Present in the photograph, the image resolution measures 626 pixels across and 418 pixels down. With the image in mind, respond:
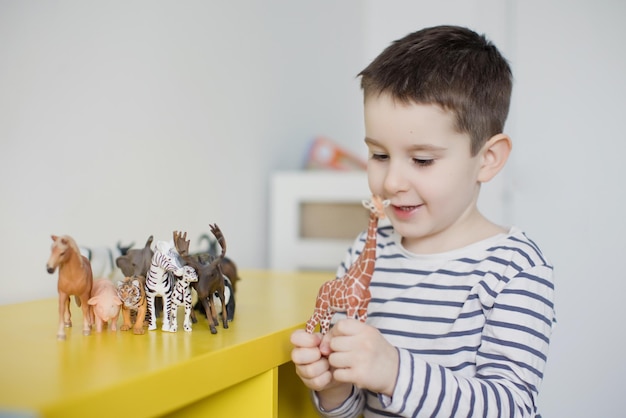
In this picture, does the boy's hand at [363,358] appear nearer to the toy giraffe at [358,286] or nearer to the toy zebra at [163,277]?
the toy giraffe at [358,286]

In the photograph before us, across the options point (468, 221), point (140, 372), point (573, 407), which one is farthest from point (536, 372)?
point (573, 407)

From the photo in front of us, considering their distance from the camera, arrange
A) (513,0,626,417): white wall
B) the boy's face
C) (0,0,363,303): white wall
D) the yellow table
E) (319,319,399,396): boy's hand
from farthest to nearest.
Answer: (513,0,626,417): white wall
(0,0,363,303): white wall
the boy's face
(319,319,399,396): boy's hand
the yellow table

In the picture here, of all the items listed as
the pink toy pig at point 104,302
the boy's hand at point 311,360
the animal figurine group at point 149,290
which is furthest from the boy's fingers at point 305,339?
the pink toy pig at point 104,302

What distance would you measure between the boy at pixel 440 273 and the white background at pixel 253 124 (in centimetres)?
49

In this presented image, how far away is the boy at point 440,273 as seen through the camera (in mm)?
758

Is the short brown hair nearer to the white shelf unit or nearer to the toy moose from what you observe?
the toy moose

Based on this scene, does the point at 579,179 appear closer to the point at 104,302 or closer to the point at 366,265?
the point at 366,265

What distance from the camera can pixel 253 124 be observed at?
5.51ft

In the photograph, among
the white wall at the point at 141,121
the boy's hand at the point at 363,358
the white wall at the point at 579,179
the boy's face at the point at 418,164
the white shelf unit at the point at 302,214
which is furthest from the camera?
the white wall at the point at 579,179

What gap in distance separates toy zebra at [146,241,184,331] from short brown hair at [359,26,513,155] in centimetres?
33

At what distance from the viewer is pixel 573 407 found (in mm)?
1915

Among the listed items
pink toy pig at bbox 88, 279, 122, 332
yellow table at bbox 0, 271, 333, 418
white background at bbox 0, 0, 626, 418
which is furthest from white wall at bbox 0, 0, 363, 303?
pink toy pig at bbox 88, 279, 122, 332

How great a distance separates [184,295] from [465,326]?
0.35 m

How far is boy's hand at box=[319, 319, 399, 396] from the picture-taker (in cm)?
72
